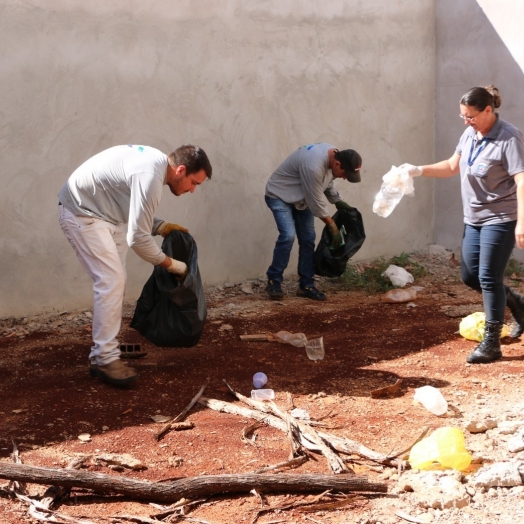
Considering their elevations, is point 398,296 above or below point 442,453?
above

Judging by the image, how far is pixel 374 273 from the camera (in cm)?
903

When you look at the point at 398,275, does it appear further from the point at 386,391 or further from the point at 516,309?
the point at 386,391

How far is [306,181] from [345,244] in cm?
80

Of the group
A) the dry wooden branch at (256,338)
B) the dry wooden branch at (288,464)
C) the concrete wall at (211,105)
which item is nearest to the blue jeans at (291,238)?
the concrete wall at (211,105)

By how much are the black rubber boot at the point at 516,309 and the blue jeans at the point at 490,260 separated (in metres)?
0.52

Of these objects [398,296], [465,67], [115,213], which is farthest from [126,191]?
[465,67]

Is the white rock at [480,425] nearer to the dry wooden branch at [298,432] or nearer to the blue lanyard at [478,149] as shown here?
the dry wooden branch at [298,432]

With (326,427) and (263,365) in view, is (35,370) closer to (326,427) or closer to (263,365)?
(263,365)

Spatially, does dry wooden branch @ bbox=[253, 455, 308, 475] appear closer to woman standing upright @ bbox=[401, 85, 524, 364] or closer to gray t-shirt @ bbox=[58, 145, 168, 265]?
gray t-shirt @ bbox=[58, 145, 168, 265]

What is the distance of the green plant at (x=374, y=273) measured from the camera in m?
8.77

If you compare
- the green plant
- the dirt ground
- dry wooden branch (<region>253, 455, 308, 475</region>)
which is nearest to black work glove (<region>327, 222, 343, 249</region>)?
the dirt ground

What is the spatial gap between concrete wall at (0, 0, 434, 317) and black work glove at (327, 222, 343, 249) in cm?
100

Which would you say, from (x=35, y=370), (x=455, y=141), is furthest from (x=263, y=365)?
(x=455, y=141)

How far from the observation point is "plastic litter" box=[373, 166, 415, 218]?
6.13 m
